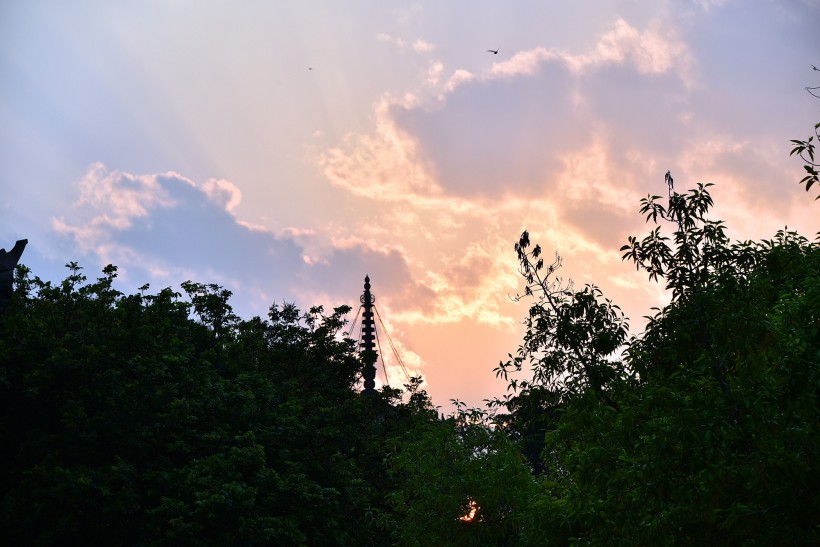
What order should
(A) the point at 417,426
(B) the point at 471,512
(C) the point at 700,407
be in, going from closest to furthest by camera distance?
(C) the point at 700,407, (B) the point at 471,512, (A) the point at 417,426

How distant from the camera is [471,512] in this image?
2155 cm

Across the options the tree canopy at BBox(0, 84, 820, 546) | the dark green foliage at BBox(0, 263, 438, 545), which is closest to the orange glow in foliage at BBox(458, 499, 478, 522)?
the tree canopy at BBox(0, 84, 820, 546)

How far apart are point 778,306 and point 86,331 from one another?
2100 cm

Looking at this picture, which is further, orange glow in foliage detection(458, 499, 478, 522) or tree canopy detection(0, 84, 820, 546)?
orange glow in foliage detection(458, 499, 478, 522)

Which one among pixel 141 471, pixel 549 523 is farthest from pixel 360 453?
pixel 549 523

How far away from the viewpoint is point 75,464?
22.9 m

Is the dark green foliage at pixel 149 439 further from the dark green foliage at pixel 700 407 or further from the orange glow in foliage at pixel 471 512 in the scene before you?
the dark green foliage at pixel 700 407

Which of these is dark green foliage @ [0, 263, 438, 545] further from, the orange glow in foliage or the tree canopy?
the orange glow in foliage

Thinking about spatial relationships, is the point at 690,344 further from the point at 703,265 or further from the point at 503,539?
the point at 503,539

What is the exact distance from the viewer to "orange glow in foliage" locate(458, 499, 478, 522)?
70.2 feet

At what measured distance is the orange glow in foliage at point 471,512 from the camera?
2141 cm

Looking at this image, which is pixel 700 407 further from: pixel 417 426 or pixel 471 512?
pixel 417 426

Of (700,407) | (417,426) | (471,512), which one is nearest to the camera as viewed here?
(700,407)

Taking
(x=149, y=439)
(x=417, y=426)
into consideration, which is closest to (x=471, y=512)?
(x=417, y=426)
